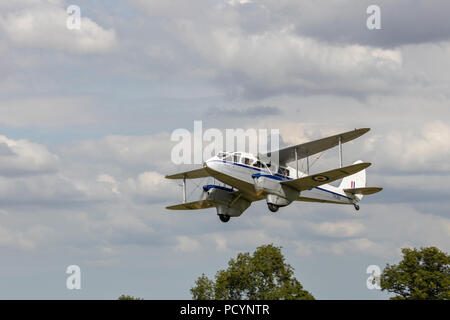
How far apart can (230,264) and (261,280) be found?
4.65 meters

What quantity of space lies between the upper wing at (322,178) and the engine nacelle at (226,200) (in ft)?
19.5

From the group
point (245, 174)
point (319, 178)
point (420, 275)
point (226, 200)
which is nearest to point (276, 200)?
point (245, 174)

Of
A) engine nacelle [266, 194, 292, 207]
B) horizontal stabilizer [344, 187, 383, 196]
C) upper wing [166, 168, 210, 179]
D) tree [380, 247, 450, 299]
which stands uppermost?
upper wing [166, 168, 210, 179]

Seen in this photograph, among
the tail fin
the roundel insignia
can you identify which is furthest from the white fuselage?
the tail fin

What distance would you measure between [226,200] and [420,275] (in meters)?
33.8

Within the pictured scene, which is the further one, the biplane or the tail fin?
the tail fin

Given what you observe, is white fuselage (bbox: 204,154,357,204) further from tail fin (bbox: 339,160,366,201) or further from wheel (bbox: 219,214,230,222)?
tail fin (bbox: 339,160,366,201)

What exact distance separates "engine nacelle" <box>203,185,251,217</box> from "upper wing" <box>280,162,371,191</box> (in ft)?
19.5

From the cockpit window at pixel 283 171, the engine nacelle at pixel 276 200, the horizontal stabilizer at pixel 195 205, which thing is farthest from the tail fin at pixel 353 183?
the horizontal stabilizer at pixel 195 205

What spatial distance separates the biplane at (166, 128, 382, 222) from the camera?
58312mm

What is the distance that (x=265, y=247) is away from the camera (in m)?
86.9

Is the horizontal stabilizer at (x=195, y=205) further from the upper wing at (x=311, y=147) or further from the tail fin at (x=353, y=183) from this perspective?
the tail fin at (x=353, y=183)
